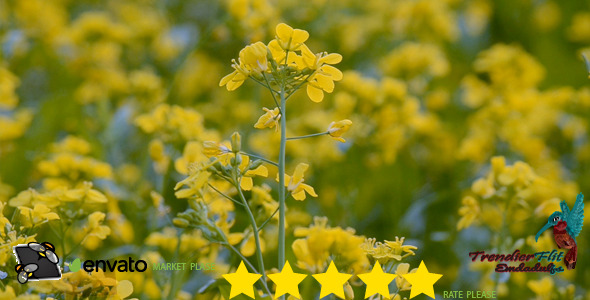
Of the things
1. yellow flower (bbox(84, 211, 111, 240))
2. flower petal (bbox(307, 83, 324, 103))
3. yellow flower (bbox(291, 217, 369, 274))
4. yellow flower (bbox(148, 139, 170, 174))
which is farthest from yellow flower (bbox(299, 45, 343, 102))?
yellow flower (bbox(148, 139, 170, 174))

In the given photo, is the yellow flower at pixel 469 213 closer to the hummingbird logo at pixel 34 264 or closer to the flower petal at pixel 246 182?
the flower petal at pixel 246 182

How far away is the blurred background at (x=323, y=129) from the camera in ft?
4.58

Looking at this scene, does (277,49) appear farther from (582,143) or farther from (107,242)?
(582,143)

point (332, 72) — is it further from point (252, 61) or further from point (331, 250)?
point (331, 250)

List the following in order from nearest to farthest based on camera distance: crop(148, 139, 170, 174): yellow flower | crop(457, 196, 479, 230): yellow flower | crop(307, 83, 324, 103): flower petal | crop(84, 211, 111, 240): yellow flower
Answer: crop(307, 83, 324, 103): flower petal < crop(84, 211, 111, 240): yellow flower < crop(457, 196, 479, 230): yellow flower < crop(148, 139, 170, 174): yellow flower

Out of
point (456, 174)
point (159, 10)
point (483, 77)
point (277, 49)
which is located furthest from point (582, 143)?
point (159, 10)

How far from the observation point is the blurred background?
1395mm

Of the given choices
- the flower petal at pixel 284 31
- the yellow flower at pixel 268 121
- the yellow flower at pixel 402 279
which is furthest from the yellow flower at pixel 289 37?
the yellow flower at pixel 402 279

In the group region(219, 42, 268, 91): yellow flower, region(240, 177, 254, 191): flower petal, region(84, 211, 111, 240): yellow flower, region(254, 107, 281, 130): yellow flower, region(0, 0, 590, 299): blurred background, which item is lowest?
region(84, 211, 111, 240): yellow flower

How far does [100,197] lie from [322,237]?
17.9 inches

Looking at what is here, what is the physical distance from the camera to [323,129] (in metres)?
2.16

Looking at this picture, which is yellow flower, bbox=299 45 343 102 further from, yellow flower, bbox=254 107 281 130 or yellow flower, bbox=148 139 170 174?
yellow flower, bbox=148 139 170 174

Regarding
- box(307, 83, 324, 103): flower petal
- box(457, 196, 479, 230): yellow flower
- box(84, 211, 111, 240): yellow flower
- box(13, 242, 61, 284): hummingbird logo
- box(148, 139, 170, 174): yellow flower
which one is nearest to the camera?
box(13, 242, 61, 284): hummingbird logo

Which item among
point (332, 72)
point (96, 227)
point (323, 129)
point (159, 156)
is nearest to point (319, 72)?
point (332, 72)
